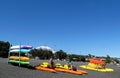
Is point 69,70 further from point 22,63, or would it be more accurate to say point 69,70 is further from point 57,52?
point 57,52

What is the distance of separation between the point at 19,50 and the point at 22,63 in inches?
65.7

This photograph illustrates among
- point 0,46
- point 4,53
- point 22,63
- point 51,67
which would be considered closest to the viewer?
point 22,63

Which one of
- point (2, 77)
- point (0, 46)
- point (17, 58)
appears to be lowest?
point (2, 77)

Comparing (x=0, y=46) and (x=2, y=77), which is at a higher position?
(x=0, y=46)

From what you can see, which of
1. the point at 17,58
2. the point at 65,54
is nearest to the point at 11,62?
the point at 17,58

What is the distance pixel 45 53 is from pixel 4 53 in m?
34.5

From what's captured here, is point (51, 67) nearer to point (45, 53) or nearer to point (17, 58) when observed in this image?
point (17, 58)

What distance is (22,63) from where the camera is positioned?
28.1 metres

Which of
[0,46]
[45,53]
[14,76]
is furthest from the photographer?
[45,53]

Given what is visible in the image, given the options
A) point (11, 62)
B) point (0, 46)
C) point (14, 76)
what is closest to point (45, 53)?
point (0, 46)

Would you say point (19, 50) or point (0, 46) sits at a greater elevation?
point (0, 46)

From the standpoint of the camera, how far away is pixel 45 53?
137m

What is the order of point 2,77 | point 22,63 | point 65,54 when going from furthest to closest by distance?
point 65,54 < point 22,63 < point 2,77

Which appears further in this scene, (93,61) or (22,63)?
(93,61)
